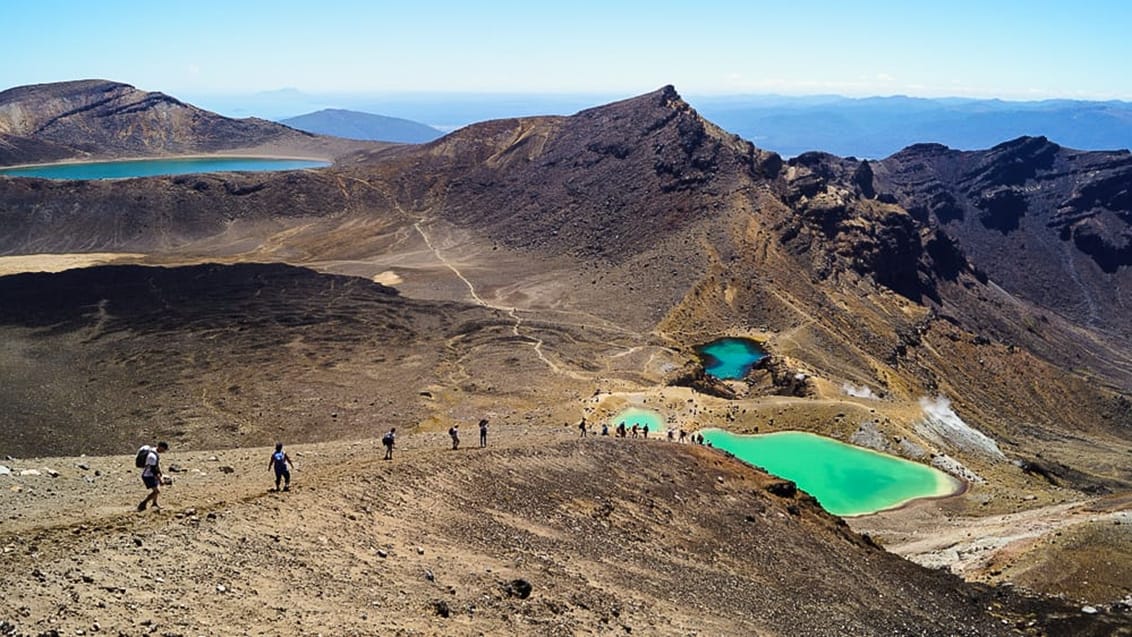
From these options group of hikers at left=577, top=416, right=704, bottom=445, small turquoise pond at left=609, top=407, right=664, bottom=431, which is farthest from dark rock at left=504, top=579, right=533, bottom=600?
small turquoise pond at left=609, top=407, right=664, bottom=431

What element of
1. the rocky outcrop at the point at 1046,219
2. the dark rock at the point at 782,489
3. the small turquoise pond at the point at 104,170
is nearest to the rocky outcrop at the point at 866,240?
the rocky outcrop at the point at 1046,219

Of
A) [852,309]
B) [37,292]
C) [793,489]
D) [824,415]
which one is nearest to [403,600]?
[793,489]

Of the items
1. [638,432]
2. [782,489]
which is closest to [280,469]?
[782,489]

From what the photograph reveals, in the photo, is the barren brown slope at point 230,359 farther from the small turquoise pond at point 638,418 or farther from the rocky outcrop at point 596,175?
the rocky outcrop at point 596,175

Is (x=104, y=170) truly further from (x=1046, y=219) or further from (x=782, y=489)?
(x=1046, y=219)

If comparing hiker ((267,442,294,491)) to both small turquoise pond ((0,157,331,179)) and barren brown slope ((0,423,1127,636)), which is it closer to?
barren brown slope ((0,423,1127,636))

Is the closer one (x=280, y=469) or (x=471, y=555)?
(x=471, y=555)

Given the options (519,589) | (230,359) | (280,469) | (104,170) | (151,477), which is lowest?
(230,359)
